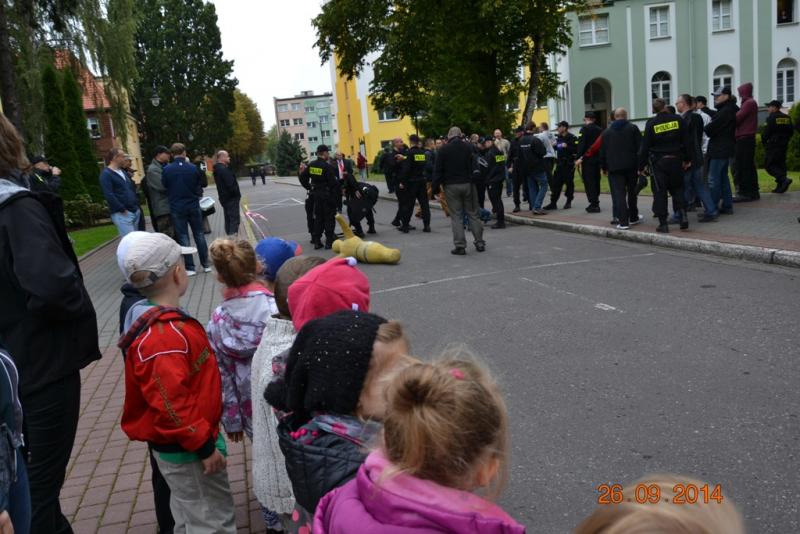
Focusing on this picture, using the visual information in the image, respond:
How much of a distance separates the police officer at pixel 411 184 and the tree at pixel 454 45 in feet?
20.5

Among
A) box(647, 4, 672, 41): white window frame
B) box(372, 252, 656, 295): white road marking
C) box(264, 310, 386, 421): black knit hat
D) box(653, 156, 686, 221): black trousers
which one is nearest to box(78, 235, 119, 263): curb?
box(372, 252, 656, 295): white road marking

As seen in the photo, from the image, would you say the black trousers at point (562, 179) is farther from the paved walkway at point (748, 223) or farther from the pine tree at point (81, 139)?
the pine tree at point (81, 139)

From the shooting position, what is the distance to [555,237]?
40.8 feet

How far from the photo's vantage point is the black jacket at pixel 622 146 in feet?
38.2

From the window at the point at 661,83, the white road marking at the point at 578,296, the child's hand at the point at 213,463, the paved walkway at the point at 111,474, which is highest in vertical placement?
the window at the point at 661,83

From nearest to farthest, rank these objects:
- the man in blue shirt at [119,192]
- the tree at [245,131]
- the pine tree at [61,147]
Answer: the man in blue shirt at [119,192] → the pine tree at [61,147] → the tree at [245,131]

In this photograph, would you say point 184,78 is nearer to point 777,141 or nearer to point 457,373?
point 777,141

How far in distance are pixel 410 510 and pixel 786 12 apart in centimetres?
4868

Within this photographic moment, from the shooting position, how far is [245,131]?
94938mm

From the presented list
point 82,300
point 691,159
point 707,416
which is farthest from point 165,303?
point 691,159

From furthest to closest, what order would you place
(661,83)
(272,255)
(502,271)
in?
(661,83) < (502,271) < (272,255)

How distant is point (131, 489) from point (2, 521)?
246 cm
